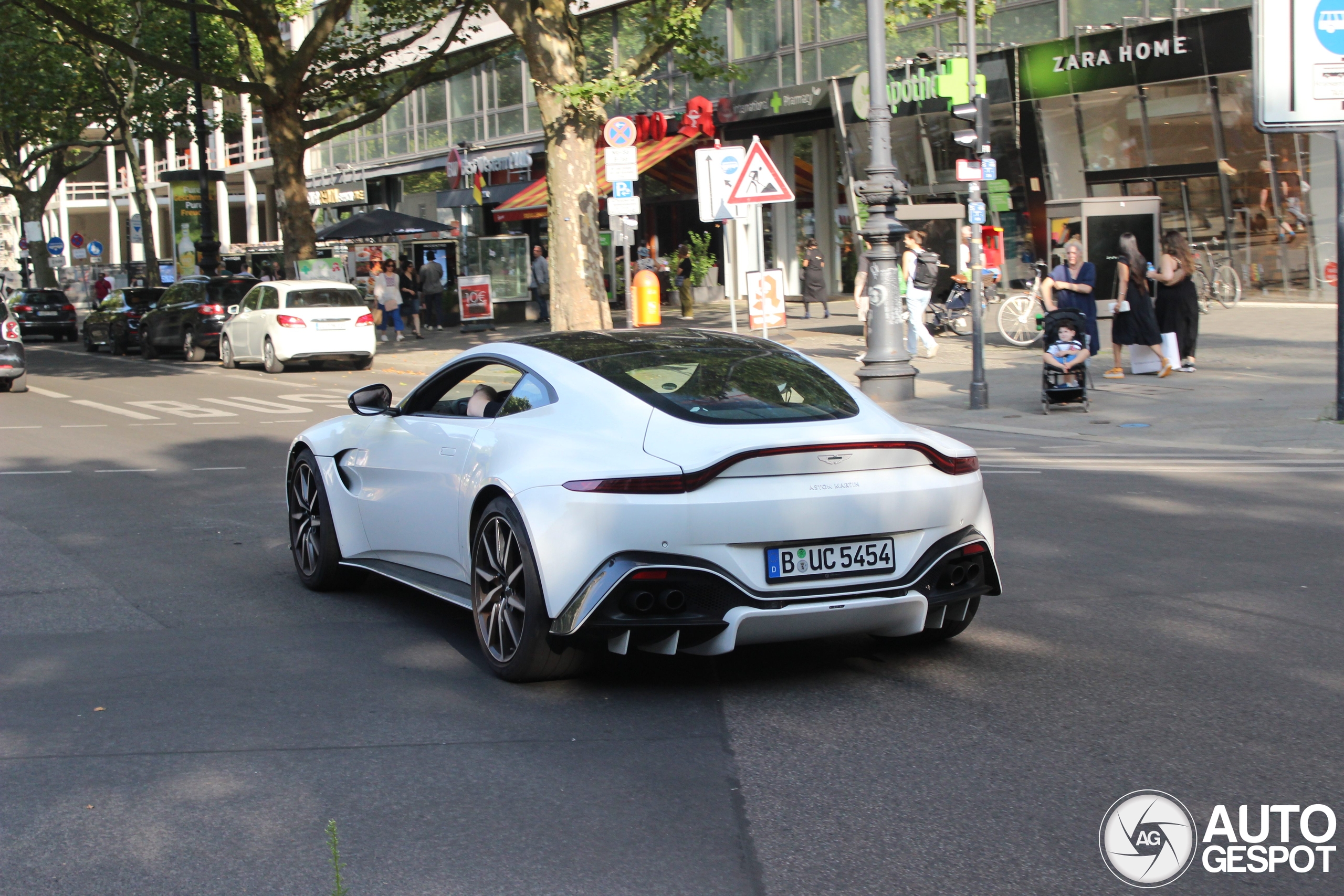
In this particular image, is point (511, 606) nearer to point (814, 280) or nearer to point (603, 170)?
point (814, 280)

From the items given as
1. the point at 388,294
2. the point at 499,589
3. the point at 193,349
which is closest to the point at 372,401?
the point at 499,589

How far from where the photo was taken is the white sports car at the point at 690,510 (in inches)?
202

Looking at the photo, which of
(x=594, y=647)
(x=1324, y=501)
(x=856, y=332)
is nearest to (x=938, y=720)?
(x=594, y=647)

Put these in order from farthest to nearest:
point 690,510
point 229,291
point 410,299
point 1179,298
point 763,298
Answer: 1. point 410,299
2. point 229,291
3. point 763,298
4. point 1179,298
5. point 690,510

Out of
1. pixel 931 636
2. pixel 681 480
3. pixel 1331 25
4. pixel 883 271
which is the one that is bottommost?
pixel 931 636

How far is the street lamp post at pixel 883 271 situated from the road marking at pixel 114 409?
862 cm

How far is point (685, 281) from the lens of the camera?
33531 mm

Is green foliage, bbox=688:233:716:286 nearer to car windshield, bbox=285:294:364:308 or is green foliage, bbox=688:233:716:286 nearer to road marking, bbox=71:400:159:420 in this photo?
car windshield, bbox=285:294:364:308

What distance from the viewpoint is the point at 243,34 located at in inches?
1321

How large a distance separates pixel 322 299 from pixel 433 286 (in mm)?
9096

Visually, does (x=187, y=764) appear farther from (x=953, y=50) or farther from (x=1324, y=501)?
(x=953, y=50)

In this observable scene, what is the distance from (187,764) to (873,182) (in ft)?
44.0

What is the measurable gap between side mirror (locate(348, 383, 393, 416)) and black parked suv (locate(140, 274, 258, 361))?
75.6 feet

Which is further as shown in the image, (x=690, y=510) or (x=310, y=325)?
(x=310, y=325)
